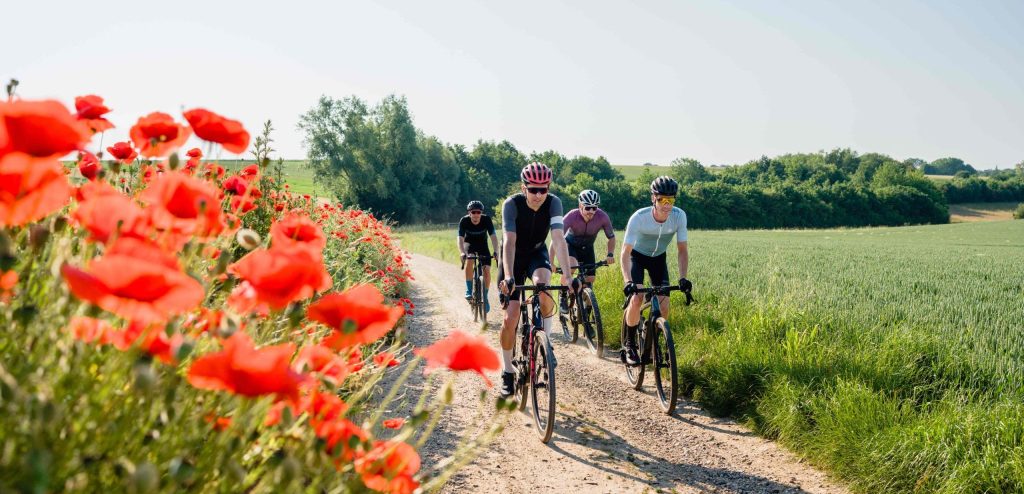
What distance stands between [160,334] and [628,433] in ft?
15.9

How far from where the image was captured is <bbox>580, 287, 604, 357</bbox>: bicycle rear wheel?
8.45 metres

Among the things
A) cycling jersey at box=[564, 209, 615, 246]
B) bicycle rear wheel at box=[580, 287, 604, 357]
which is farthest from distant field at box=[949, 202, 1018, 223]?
bicycle rear wheel at box=[580, 287, 604, 357]

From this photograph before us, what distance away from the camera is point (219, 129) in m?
2.01

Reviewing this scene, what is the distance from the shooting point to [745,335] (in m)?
6.84

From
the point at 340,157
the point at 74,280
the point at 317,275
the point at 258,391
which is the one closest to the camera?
the point at 74,280

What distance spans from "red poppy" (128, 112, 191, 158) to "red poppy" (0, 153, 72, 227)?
949 mm

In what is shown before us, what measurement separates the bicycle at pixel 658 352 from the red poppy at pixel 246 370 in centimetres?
534

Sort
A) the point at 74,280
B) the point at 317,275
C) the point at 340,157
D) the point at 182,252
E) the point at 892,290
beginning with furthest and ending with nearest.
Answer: the point at 340,157 → the point at 892,290 → the point at 182,252 → the point at 317,275 → the point at 74,280

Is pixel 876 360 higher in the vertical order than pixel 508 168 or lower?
lower

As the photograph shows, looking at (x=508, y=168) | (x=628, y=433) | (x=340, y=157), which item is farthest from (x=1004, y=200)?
(x=628, y=433)

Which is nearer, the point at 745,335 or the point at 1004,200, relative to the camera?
the point at 745,335

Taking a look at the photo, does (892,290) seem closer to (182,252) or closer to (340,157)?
(182,252)

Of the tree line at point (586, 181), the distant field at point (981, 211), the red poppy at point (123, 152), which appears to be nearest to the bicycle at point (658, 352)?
the red poppy at point (123, 152)

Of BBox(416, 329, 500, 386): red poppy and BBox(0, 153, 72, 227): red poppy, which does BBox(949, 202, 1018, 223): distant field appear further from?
BBox(0, 153, 72, 227): red poppy
